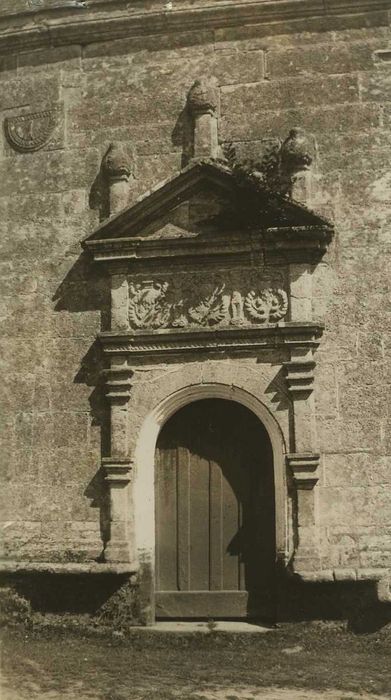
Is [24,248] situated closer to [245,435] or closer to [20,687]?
[245,435]

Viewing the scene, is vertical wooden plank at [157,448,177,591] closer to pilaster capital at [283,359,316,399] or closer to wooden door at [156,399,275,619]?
wooden door at [156,399,275,619]

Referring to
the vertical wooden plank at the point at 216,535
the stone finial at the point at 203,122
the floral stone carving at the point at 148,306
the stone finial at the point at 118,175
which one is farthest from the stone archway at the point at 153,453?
the stone finial at the point at 203,122

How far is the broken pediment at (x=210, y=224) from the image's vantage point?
6488 millimetres

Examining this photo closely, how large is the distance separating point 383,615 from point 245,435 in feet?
5.56

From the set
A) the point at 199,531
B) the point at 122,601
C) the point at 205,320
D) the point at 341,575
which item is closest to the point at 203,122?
the point at 205,320

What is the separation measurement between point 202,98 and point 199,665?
14.1ft

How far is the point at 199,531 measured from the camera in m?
6.67

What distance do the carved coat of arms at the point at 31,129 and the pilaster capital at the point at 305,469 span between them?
341 centimetres

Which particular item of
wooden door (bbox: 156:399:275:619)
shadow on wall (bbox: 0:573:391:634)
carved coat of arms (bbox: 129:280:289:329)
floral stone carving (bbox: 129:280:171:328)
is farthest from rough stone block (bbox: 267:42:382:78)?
shadow on wall (bbox: 0:573:391:634)

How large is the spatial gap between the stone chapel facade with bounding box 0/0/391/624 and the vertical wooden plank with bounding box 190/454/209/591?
2cm

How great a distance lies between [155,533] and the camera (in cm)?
671

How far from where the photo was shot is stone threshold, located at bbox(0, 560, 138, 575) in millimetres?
6395

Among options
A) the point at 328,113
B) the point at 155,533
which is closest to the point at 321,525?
the point at 155,533

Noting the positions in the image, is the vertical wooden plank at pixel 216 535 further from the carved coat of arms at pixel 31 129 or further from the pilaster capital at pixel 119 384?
the carved coat of arms at pixel 31 129
